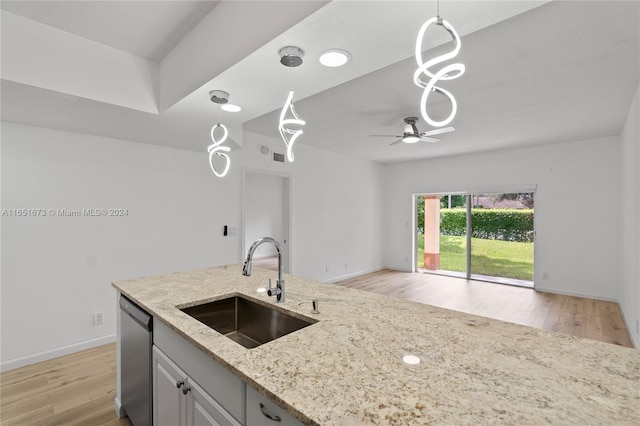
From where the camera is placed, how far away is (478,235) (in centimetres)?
623

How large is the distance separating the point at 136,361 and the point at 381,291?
415cm

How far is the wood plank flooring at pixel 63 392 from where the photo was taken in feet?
6.97

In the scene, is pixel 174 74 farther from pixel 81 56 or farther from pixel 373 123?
pixel 373 123

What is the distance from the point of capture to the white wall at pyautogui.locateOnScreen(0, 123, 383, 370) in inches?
110

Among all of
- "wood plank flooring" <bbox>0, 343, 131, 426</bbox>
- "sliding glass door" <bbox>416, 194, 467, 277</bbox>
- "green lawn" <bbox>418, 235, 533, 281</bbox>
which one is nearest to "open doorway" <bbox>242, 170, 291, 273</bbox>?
"sliding glass door" <bbox>416, 194, 467, 277</bbox>

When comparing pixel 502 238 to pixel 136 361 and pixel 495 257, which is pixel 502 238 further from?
pixel 136 361

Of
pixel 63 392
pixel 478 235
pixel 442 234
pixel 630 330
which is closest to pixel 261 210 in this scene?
pixel 442 234

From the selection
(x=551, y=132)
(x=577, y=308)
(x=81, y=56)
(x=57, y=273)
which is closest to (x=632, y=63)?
(x=551, y=132)

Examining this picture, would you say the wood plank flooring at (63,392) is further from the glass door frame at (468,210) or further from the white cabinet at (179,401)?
the glass door frame at (468,210)

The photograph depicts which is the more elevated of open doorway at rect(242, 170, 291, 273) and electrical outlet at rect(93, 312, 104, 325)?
open doorway at rect(242, 170, 291, 273)

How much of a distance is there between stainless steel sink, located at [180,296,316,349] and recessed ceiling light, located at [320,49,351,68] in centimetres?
144

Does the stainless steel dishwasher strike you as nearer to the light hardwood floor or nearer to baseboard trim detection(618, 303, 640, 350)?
the light hardwood floor

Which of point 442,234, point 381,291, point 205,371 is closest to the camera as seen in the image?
point 205,371

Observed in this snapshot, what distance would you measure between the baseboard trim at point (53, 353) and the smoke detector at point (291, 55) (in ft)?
11.3
